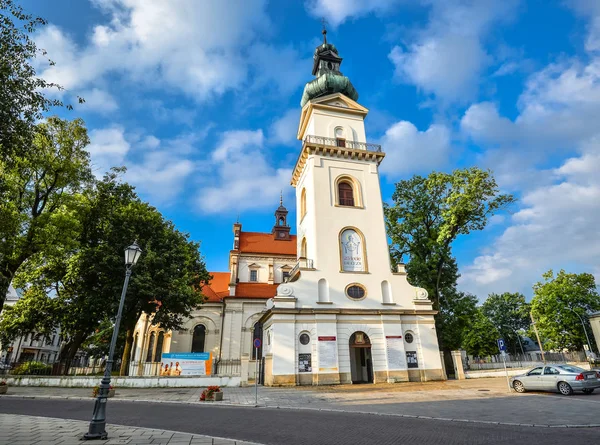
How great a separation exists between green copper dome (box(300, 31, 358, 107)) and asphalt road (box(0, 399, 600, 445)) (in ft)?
92.3

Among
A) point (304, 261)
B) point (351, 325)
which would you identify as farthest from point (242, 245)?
point (351, 325)

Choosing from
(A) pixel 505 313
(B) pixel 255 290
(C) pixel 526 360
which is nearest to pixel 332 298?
(B) pixel 255 290

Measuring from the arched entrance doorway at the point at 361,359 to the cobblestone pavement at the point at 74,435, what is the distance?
16944 mm

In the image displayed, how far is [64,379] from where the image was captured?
67.9 feet

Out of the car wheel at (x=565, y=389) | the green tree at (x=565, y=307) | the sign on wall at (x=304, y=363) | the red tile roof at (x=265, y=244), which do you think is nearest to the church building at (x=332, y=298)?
the sign on wall at (x=304, y=363)

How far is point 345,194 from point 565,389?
18.4 meters

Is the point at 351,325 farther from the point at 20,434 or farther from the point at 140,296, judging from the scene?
the point at 20,434

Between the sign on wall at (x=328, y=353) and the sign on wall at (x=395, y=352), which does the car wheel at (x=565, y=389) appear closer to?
the sign on wall at (x=395, y=352)

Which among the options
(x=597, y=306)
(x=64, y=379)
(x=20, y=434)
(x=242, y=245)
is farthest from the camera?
(x=242, y=245)

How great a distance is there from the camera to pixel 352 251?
2608 centimetres

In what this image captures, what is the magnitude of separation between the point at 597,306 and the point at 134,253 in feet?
154

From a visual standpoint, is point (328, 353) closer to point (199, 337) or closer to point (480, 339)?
point (199, 337)

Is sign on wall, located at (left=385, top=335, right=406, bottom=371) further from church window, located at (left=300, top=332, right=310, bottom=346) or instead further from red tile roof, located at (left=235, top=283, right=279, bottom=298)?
red tile roof, located at (left=235, top=283, right=279, bottom=298)

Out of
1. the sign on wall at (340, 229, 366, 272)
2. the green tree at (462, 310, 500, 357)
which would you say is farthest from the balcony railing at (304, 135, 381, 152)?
the green tree at (462, 310, 500, 357)
